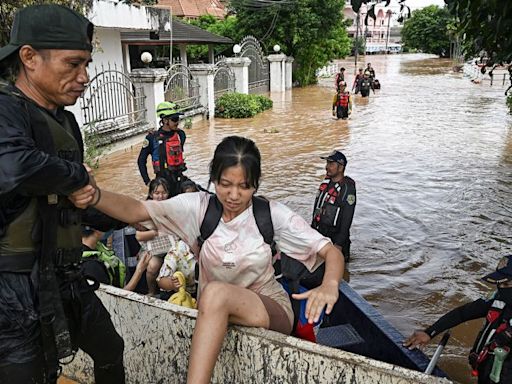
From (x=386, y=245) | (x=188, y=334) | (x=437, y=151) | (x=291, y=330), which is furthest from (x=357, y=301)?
(x=437, y=151)

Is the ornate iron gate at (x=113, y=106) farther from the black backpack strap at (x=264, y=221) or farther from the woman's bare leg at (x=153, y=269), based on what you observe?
the black backpack strap at (x=264, y=221)

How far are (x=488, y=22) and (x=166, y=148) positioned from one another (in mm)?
3620

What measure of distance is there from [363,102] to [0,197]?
64.4ft

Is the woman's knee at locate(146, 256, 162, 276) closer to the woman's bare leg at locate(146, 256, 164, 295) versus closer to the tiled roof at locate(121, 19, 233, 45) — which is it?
the woman's bare leg at locate(146, 256, 164, 295)

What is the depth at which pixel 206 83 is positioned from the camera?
628 inches

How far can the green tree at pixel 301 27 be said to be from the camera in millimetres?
23281

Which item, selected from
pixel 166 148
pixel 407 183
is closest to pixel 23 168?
pixel 166 148

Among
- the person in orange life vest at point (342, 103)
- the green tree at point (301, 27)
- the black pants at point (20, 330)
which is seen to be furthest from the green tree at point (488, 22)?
the green tree at point (301, 27)

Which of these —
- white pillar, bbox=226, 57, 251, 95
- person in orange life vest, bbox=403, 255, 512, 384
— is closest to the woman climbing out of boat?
person in orange life vest, bbox=403, 255, 512, 384

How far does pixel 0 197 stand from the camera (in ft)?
5.42

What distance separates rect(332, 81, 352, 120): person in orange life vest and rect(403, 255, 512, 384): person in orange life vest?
1271 cm

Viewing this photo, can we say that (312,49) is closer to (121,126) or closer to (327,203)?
(121,126)

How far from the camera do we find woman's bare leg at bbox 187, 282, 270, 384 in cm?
202

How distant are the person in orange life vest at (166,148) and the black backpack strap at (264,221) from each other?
145 inches
